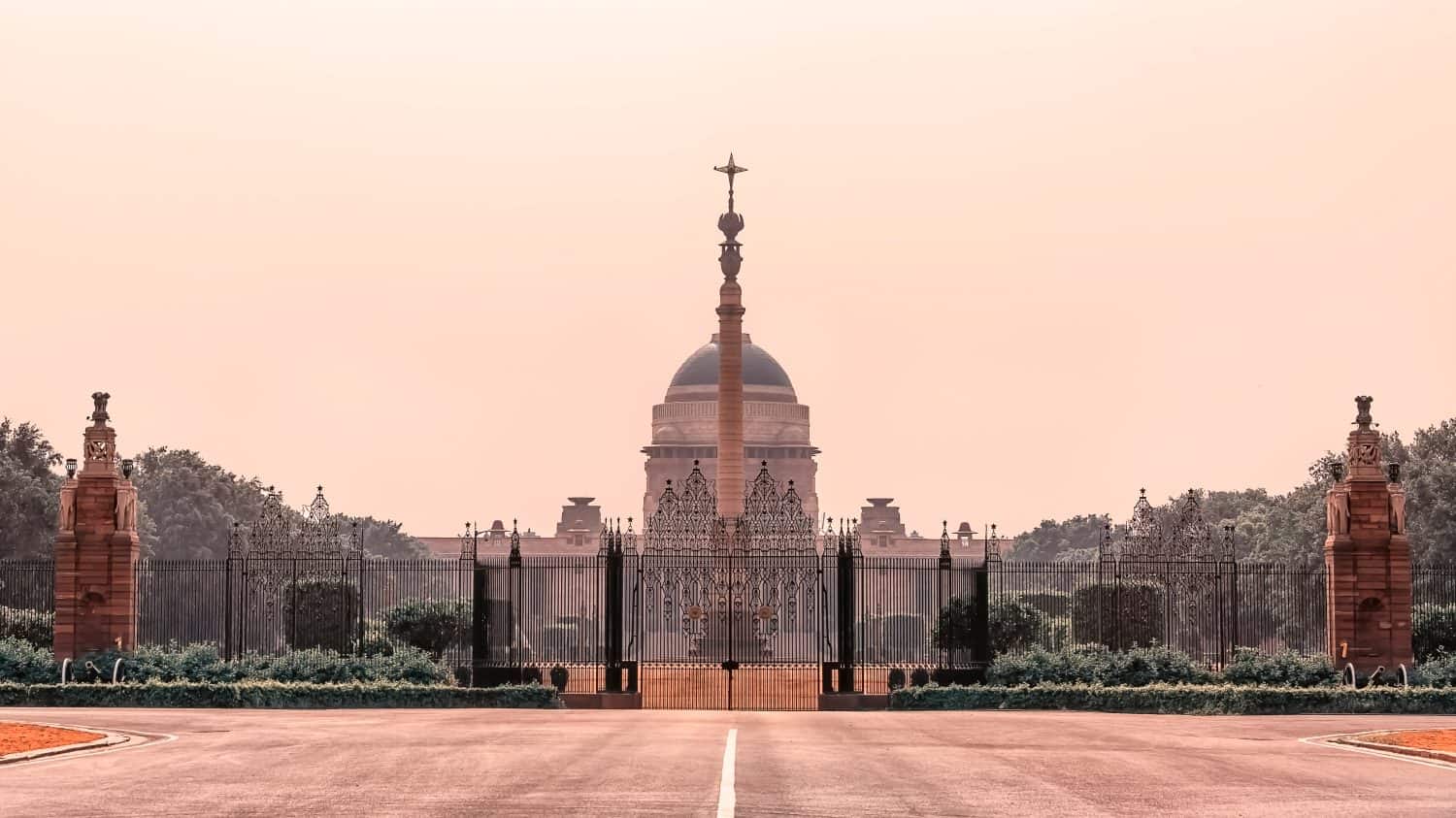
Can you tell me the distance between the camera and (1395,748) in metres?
28.3

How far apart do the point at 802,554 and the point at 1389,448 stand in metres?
38.7

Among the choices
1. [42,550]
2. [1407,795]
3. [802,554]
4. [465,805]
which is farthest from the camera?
[42,550]

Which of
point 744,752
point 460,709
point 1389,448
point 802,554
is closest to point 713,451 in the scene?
point 1389,448

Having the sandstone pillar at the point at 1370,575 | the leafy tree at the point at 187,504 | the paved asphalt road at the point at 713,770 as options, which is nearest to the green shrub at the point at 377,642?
the paved asphalt road at the point at 713,770

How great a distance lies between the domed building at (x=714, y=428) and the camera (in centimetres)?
14875

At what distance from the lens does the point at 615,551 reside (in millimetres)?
41688

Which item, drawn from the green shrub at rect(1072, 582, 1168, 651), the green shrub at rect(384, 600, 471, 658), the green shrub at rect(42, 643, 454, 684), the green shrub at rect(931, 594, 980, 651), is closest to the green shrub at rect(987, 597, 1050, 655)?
the green shrub at rect(931, 594, 980, 651)

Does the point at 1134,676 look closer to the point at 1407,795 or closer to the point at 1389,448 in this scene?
the point at 1407,795

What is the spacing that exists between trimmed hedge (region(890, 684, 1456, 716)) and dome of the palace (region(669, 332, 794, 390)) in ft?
354

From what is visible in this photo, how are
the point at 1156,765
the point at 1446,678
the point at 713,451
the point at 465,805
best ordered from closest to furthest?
the point at 465,805 < the point at 1156,765 < the point at 1446,678 < the point at 713,451

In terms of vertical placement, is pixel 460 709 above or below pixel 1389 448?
below

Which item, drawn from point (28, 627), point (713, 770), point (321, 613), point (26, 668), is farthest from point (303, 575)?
point (713, 770)

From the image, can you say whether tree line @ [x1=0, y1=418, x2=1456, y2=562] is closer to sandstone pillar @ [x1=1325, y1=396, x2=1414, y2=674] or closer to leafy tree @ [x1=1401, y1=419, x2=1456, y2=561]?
leafy tree @ [x1=1401, y1=419, x2=1456, y2=561]

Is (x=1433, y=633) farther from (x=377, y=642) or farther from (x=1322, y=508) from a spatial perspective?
(x=1322, y=508)
